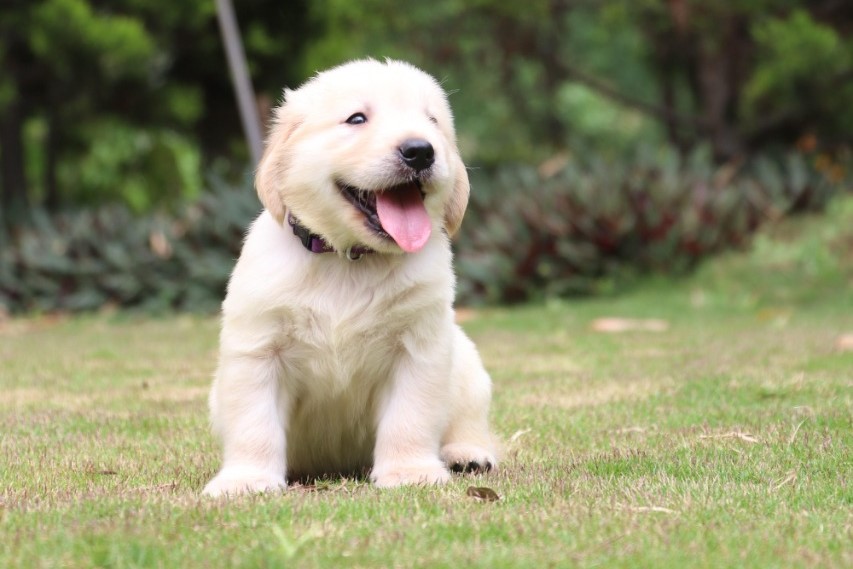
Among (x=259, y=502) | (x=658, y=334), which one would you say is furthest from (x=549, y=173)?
(x=259, y=502)

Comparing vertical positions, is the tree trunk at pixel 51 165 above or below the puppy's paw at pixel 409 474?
above

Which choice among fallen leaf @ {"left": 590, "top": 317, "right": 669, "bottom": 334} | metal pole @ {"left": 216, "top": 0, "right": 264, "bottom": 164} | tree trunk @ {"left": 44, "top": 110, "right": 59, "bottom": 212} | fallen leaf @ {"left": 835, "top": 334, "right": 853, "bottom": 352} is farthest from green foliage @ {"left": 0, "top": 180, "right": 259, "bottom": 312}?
fallen leaf @ {"left": 835, "top": 334, "right": 853, "bottom": 352}

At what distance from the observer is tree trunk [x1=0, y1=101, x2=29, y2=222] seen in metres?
14.6

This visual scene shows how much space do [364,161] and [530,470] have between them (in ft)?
3.65

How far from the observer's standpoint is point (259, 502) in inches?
122

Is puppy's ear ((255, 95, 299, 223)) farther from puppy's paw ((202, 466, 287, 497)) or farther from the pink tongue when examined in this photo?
puppy's paw ((202, 466, 287, 497))

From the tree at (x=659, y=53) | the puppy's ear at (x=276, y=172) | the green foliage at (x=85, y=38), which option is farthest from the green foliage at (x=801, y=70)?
the puppy's ear at (x=276, y=172)

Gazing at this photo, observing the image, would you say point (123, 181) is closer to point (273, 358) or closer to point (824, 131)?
point (824, 131)

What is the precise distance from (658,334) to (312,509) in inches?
229

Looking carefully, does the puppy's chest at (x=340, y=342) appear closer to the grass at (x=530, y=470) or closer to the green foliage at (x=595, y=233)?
the grass at (x=530, y=470)

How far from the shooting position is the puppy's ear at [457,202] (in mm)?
3824

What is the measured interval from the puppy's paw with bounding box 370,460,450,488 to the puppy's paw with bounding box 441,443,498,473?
28cm

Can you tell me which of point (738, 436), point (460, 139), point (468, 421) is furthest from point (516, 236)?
point (468, 421)

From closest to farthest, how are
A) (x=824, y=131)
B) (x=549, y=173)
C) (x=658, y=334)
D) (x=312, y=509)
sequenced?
(x=312, y=509) → (x=658, y=334) → (x=549, y=173) → (x=824, y=131)
